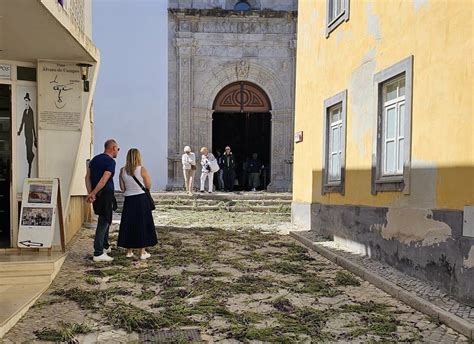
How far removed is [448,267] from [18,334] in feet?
14.5

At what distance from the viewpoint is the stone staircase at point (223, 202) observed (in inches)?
580

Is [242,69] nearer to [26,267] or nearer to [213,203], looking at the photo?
[213,203]

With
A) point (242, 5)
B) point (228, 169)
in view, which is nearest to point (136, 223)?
point (228, 169)

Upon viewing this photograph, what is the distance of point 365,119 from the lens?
7.67 metres

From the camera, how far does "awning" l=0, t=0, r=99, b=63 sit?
4973mm

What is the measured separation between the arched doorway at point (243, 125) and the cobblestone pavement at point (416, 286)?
12021 millimetres

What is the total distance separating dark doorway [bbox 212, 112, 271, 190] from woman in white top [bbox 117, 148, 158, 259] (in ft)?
48.1

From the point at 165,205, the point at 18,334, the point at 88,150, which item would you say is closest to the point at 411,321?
the point at 18,334

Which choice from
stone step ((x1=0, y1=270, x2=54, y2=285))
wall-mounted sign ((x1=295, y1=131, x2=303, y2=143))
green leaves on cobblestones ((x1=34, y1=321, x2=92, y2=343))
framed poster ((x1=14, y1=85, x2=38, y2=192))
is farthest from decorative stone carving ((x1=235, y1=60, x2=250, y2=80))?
green leaves on cobblestones ((x1=34, y1=321, x2=92, y2=343))

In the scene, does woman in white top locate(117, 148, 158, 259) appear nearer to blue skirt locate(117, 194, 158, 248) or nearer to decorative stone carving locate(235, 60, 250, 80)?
blue skirt locate(117, 194, 158, 248)

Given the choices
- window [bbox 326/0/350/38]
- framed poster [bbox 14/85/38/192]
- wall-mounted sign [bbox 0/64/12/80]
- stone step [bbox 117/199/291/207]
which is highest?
window [bbox 326/0/350/38]

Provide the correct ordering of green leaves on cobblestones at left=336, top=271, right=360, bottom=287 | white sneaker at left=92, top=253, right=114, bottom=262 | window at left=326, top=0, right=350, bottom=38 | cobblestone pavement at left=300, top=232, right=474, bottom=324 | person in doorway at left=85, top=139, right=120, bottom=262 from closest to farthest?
cobblestone pavement at left=300, top=232, right=474, bottom=324
green leaves on cobblestones at left=336, top=271, right=360, bottom=287
person in doorway at left=85, top=139, right=120, bottom=262
white sneaker at left=92, top=253, right=114, bottom=262
window at left=326, top=0, right=350, bottom=38

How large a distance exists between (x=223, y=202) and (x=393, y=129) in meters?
8.75

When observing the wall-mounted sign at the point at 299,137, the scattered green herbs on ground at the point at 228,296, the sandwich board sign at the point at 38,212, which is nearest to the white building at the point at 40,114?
the sandwich board sign at the point at 38,212
